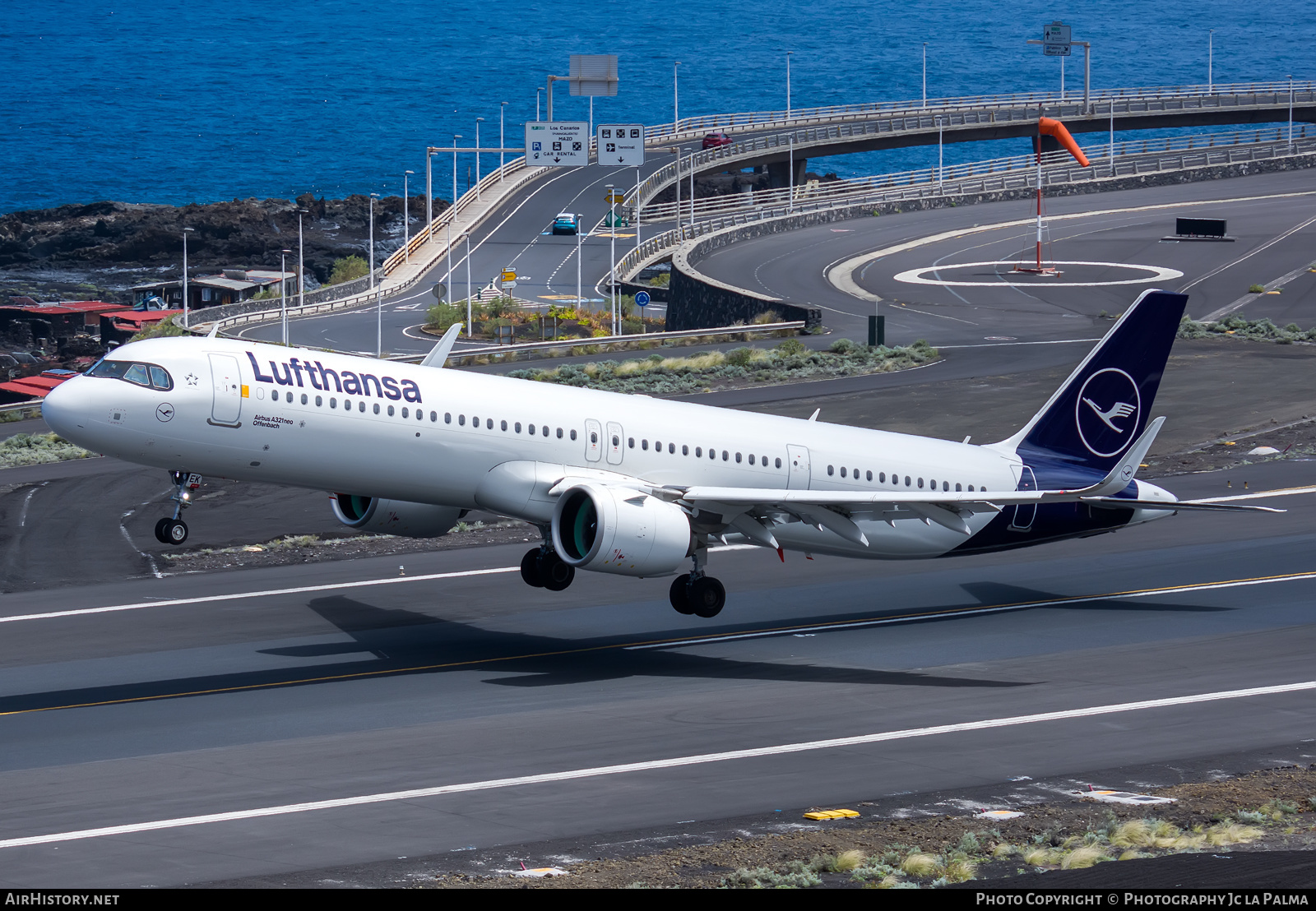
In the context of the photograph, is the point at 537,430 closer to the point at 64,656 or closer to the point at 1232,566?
the point at 64,656

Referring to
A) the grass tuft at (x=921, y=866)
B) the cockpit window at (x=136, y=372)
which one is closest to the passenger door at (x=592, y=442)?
the cockpit window at (x=136, y=372)

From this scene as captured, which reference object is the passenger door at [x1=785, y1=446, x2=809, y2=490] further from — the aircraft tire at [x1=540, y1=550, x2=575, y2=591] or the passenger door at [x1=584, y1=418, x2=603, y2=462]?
the aircraft tire at [x1=540, y1=550, x2=575, y2=591]

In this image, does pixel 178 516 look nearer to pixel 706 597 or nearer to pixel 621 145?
pixel 706 597

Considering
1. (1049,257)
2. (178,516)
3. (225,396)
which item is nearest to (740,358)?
(1049,257)

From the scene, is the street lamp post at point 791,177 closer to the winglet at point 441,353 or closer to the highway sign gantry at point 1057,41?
the highway sign gantry at point 1057,41

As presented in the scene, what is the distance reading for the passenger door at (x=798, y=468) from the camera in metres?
33.4

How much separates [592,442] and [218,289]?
126 m

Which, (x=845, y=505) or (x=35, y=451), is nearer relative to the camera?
(x=845, y=505)

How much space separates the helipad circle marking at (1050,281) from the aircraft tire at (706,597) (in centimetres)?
6941

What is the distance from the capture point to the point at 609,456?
104 feet

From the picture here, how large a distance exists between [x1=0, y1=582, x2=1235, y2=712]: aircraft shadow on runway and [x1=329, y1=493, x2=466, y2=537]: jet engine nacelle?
2619 millimetres

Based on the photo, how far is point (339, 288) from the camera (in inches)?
5207

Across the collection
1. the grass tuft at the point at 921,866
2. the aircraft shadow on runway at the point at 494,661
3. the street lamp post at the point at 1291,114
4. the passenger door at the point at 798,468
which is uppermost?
the street lamp post at the point at 1291,114

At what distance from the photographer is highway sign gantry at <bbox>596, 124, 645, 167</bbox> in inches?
3925
